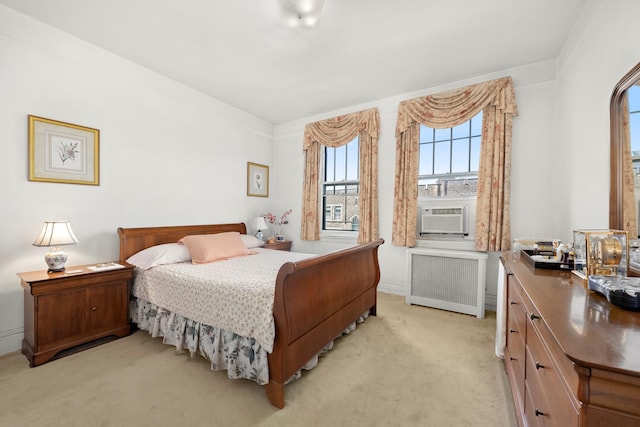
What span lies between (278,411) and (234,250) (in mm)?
1905

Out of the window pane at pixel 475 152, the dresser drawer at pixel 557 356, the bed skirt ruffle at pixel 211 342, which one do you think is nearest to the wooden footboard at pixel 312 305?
the bed skirt ruffle at pixel 211 342

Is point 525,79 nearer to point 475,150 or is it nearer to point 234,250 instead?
point 475,150

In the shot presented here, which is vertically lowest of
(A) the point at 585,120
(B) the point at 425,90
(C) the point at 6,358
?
(C) the point at 6,358

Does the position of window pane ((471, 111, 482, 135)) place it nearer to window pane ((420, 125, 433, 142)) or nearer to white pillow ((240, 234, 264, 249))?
window pane ((420, 125, 433, 142))

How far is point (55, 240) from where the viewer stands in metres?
2.21

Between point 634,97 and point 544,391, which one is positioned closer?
point 544,391

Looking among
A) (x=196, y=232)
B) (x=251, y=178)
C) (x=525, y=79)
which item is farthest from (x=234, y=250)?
(x=525, y=79)

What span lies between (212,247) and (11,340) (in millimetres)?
1701

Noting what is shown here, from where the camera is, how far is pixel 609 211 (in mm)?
1656

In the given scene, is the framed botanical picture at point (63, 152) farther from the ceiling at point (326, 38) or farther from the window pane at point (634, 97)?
the window pane at point (634, 97)

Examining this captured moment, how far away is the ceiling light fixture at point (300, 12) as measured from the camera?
6.00ft

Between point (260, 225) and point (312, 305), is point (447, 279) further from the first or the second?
point (260, 225)

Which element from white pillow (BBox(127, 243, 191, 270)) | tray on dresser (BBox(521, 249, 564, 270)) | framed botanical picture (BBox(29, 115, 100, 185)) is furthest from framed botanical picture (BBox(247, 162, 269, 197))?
tray on dresser (BBox(521, 249, 564, 270))

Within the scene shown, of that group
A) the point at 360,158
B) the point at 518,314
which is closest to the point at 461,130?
the point at 360,158
